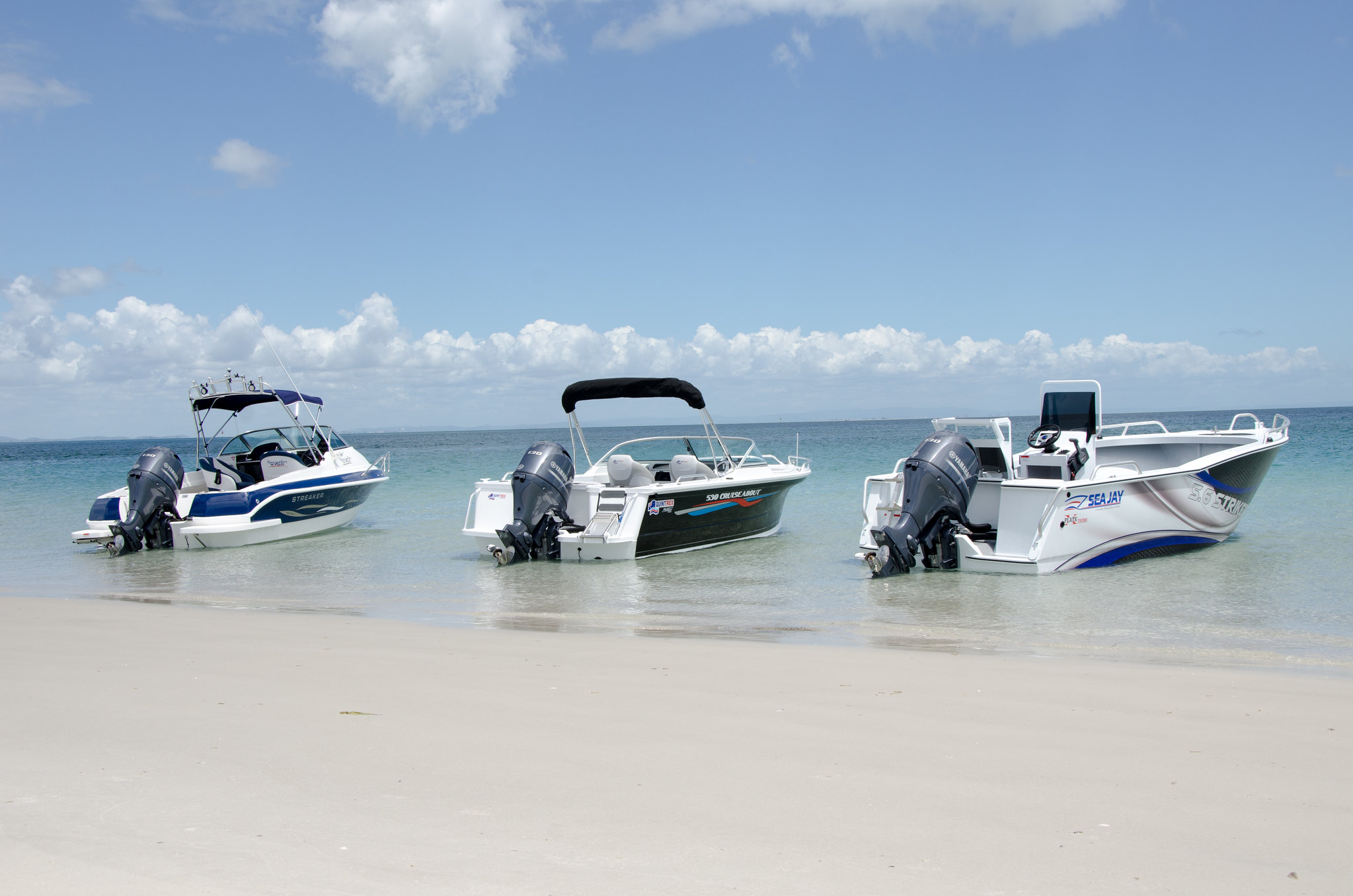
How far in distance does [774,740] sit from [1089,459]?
806cm

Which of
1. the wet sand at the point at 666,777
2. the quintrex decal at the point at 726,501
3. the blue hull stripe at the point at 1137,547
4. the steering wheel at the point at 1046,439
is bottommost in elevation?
the blue hull stripe at the point at 1137,547

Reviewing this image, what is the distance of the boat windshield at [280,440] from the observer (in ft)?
51.0

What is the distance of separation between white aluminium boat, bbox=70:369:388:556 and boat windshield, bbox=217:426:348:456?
0.05 feet

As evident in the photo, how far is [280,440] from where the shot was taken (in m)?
15.8

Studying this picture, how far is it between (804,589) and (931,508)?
1772 mm

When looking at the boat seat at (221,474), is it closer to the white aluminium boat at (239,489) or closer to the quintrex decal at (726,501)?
the white aluminium boat at (239,489)

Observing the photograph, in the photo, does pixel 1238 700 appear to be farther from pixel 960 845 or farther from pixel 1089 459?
pixel 1089 459

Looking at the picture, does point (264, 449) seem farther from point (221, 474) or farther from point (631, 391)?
point (631, 391)

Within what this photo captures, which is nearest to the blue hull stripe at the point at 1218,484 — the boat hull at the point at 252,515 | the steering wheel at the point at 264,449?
the boat hull at the point at 252,515

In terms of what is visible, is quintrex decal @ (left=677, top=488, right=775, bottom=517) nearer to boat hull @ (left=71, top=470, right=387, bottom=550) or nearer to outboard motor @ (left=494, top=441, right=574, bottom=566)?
outboard motor @ (left=494, top=441, right=574, bottom=566)

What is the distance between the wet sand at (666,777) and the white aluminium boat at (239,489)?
932cm

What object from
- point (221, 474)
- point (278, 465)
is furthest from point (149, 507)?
point (278, 465)

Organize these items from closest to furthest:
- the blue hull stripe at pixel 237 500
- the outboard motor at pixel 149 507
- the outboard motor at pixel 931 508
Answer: the outboard motor at pixel 931 508 → the outboard motor at pixel 149 507 → the blue hull stripe at pixel 237 500

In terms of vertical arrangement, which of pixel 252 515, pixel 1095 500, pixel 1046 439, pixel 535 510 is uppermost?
pixel 1046 439
